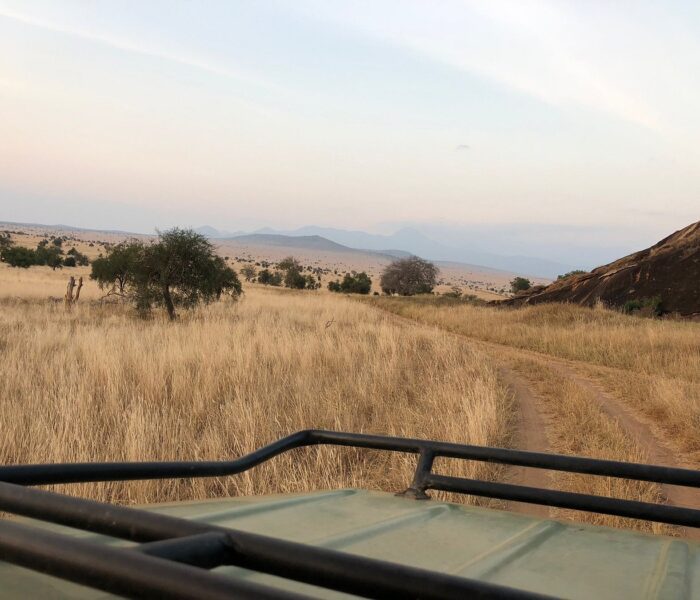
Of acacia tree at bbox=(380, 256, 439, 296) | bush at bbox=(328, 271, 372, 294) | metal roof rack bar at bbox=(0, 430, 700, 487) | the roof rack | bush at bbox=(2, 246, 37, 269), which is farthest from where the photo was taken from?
acacia tree at bbox=(380, 256, 439, 296)

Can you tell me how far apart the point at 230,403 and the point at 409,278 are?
6304cm

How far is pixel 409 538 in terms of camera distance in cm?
196

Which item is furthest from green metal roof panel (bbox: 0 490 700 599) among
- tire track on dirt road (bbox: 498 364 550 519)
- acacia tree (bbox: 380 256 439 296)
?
acacia tree (bbox: 380 256 439 296)

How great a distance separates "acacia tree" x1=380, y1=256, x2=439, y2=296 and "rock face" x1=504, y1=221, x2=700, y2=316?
3635cm

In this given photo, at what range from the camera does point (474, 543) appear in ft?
6.35

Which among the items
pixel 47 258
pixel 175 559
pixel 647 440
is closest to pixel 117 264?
pixel 647 440

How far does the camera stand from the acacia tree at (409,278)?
68.7 metres

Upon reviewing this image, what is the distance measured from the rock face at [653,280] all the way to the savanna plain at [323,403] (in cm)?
1122

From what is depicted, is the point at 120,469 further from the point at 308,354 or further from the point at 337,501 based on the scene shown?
the point at 308,354

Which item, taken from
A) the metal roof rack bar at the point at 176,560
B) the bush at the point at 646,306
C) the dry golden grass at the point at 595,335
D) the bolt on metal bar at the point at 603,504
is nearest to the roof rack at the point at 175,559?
the metal roof rack bar at the point at 176,560

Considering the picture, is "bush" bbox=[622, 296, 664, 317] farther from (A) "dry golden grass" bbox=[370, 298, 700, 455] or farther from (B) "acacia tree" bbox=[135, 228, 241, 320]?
(B) "acacia tree" bbox=[135, 228, 241, 320]

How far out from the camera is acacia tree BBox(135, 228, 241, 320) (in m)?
19.8

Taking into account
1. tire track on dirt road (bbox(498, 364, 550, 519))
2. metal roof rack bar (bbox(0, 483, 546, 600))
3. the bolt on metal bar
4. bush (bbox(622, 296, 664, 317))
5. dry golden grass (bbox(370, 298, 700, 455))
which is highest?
bush (bbox(622, 296, 664, 317))

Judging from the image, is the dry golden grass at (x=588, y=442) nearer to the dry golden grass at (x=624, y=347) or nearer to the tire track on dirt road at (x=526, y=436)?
the tire track on dirt road at (x=526, y=436)
